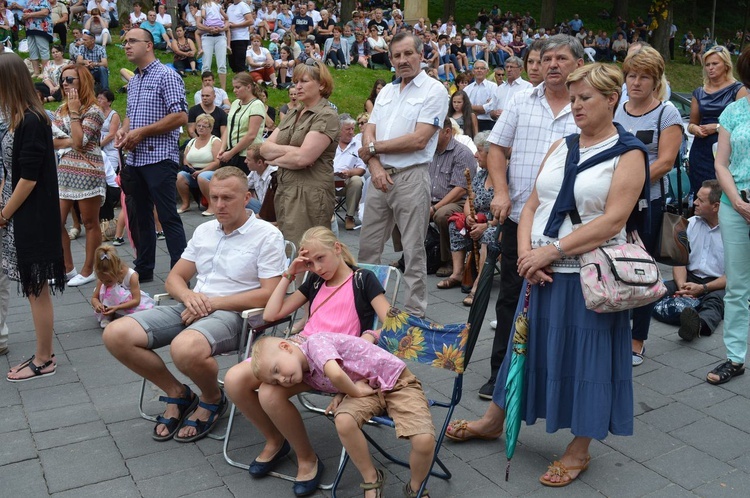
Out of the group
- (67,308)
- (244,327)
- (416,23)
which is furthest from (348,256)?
(416,23)

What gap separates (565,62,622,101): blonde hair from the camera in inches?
131

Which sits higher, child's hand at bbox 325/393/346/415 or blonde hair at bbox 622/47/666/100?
blonde hair at bbox 622/47/666/100

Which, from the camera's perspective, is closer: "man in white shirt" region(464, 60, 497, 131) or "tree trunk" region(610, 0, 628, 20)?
"man in white shirt" region(464, 60, 497, 131)

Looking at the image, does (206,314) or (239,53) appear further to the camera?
(239,53)

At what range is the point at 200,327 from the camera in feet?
13.2

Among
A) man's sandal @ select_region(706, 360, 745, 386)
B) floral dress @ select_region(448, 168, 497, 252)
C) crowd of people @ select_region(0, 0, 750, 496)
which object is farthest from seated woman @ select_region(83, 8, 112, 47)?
man's sandal @ select_region(706, 360, 745, 386)

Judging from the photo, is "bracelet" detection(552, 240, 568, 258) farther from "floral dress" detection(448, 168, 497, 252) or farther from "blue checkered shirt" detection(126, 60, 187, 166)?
"blue checkered shirt" detection(126, 60, 187, 166)

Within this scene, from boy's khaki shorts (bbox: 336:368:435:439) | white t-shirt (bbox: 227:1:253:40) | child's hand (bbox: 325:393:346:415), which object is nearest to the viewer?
boy's khaki shorts (bbox: 336:368:435:439)

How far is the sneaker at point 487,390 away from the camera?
452cm

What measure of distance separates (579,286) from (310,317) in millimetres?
1313

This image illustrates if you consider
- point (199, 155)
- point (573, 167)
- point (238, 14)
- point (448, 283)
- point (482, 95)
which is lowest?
point (448, 283)

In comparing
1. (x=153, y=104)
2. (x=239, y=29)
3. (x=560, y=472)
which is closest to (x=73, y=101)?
(x=153, y=104)

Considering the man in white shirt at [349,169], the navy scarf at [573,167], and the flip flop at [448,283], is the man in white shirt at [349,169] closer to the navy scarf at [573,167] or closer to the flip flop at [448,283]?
the flip flop at [448,283]

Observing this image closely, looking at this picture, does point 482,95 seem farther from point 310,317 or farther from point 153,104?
point 310,317
